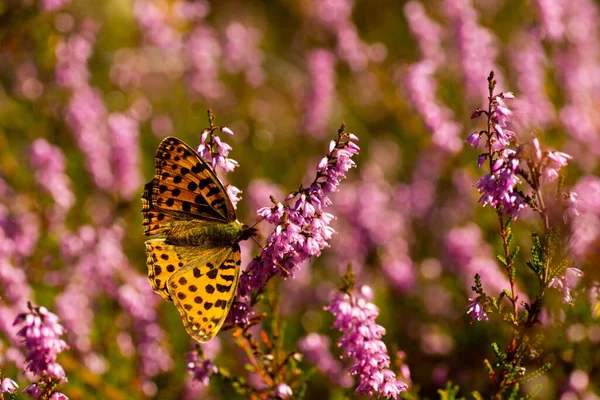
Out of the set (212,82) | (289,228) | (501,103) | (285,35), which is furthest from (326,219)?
(285,35)

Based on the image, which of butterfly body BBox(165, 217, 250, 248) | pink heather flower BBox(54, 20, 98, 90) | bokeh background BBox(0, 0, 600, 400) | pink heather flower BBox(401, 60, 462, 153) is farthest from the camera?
pink heather flower BBox(54, 20, 98, 90)

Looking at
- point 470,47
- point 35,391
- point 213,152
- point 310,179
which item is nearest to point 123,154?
point 310,179

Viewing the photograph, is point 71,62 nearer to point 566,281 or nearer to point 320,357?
point 320,357

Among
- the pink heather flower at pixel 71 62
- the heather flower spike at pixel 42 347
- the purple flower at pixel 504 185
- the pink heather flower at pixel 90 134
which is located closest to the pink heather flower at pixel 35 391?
the heather flower spike at pixel 42 347

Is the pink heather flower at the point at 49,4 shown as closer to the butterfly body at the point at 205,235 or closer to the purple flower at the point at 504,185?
the butterfly body at the point at 205,235

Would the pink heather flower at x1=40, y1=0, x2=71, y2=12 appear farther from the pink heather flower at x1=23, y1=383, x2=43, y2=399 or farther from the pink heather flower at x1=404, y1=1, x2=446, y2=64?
the pink heather flower at x1=23, y1=383, x2=43, y2=399

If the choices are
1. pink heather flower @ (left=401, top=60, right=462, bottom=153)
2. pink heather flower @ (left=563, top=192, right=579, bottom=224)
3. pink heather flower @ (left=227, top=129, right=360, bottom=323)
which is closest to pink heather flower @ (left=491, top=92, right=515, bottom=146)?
pink heather flower @ (left=563, top=192, right=579, bottom=224)
